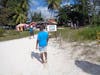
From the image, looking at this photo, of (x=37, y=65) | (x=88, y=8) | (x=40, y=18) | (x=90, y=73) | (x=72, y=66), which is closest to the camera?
(x=90, y=73)

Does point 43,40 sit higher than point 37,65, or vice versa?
point 43,40

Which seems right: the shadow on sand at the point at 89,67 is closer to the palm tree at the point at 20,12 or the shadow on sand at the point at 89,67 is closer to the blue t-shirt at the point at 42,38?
the blue t-shirt at the point at 42,38

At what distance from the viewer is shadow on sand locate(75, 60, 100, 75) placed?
1013 cm

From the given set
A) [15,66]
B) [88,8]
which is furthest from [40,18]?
[15,66]

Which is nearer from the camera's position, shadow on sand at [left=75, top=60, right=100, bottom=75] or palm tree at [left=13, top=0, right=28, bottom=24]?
shadow on sand at [left=75, top=60, right=100, bottom=75]

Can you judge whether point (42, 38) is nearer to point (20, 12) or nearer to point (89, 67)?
point (89, 67)

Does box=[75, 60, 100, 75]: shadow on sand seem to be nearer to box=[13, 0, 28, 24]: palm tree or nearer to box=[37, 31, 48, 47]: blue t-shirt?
box=[37, 31, 48, 47]: blue t-shirt

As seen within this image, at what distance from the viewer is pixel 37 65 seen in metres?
12.3

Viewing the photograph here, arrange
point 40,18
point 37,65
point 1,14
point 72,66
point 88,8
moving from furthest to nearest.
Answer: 1. point 40,18
2. point 88,8
3. point 1,14
4. point 37,65
5. point 72,66

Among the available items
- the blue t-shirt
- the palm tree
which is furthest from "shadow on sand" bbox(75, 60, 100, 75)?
the palm tree

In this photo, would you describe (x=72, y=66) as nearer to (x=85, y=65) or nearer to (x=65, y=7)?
(x=85, y=65)

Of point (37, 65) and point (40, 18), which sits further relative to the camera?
point (40, 18)

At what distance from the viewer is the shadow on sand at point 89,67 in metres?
10.1

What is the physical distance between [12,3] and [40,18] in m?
34.4
